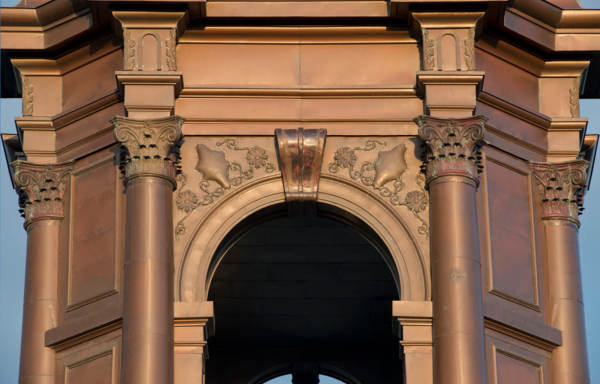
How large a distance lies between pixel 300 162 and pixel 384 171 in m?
1.81

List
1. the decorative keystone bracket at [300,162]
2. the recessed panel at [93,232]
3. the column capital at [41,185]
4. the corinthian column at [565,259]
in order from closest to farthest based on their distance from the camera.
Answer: the recessed panel at [93,232] → the decorative keystone bracket at [300,162] → the corinthian column at [565,259] → the column capital at [41,185]

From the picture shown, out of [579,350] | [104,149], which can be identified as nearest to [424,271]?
[579,350]

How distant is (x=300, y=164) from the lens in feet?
141

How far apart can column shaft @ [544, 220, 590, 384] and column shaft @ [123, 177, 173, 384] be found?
8578 mm

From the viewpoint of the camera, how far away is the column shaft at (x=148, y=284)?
40031 mm

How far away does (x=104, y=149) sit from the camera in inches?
1724

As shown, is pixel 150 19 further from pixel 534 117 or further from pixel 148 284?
pixel 534 117

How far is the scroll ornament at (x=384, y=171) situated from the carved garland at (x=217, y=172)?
1574 mm

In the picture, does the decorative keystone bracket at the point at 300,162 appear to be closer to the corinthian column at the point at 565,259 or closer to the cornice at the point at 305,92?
the cornice at the point at 305,92

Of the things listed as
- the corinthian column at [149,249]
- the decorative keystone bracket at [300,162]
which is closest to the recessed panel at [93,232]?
the corinthian column at [149,249]

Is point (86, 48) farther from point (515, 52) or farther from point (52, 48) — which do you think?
point (515, 52)

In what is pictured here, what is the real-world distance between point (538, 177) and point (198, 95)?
7813 millimetres

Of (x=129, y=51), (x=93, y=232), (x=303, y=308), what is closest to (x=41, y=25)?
(x=129, y=51)

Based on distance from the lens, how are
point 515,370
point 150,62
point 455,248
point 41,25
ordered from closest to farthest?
point 455,248
point 515,370
point 150,62
point 41,25
